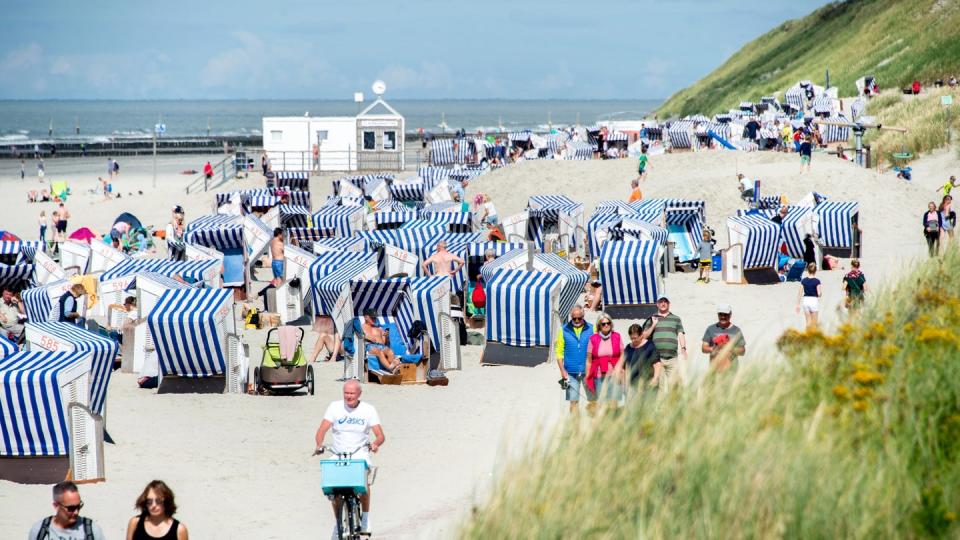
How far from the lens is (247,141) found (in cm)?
8594

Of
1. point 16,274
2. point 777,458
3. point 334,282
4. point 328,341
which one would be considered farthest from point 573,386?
point 16,274

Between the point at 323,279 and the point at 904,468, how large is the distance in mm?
11842

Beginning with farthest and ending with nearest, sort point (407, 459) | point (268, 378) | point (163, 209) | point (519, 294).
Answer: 1. point (163, 209)
2. point (519, 294)
3. point (268, 378)
4. point (407, 459)

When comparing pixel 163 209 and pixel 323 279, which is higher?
pixel 163 209

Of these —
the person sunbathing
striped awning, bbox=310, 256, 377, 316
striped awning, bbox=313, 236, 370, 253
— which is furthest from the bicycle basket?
striped awning, bbox=313, 236, 370, 253

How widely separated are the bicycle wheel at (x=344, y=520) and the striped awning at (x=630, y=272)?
1005 centimetres

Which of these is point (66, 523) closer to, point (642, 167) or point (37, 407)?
point (37, 407)

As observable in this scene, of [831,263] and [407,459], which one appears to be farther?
[831,263]

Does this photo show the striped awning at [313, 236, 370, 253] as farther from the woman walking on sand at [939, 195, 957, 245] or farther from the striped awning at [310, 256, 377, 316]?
the woman walking on sand at [939, 195, 957, 245]

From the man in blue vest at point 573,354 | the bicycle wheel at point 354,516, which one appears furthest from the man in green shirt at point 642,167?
the bicycle wheel at point 354,516

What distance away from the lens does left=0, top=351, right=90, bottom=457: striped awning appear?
10492 mm

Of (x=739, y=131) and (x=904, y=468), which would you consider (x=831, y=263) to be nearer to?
(x=904, y=468)

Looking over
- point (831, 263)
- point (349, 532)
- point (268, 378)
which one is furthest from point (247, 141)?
point (349, 532)

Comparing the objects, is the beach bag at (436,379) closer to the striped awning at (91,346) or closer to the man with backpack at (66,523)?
the striped awning at (91,346)
